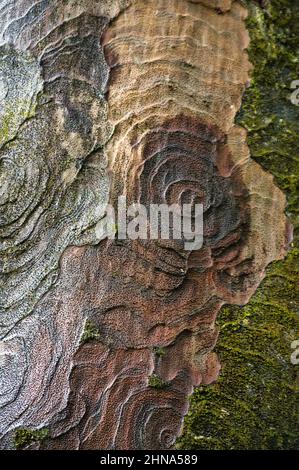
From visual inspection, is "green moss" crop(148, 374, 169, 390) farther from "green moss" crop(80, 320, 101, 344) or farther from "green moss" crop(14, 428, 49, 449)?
"green moss" crop(14, 428, 49, 449)

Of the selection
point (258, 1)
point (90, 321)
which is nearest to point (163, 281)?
point (90, 321)

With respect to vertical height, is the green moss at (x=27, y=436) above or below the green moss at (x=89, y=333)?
below

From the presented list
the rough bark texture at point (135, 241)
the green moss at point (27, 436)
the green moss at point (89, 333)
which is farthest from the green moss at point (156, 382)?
the green moss at point (27, 436)

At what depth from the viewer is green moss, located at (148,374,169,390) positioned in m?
1.27

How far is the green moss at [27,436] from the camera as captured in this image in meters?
1.26

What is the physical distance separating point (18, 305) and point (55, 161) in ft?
1.10

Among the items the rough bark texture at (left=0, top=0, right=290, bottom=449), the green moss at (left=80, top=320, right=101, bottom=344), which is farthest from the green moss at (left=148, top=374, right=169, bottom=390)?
the green moss at (left=80, top=320, right=101, bottom=344)

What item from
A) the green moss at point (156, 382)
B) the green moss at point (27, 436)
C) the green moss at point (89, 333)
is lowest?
the green moss at point (27, 436)

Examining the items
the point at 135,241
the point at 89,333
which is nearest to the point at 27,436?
the point at 89,333

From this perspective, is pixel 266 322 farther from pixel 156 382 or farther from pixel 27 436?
pixel 27 436

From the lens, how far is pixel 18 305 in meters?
1.30

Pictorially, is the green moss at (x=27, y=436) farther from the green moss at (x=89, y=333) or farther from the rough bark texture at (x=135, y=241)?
the green moss at (x=89, y=333)

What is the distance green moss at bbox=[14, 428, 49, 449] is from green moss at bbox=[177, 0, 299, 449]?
309 mm
